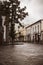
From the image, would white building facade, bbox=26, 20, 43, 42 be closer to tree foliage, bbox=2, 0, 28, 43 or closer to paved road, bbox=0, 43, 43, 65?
tree foliage, bbox=2, 0, 28, 43

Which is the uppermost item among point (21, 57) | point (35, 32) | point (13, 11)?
point (13, 11)

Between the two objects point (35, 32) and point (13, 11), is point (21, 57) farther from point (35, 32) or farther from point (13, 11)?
point (35, 32)

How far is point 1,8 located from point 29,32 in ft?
46.3

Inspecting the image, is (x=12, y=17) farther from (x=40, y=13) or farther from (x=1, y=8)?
(x=40, y=13)

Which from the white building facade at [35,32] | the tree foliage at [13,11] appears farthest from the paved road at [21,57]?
the white building facade at [35,32]

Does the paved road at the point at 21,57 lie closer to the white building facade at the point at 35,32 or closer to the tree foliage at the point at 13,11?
the tree foliage at the point at 13,11

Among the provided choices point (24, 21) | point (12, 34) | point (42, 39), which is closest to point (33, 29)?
point (42, 39)

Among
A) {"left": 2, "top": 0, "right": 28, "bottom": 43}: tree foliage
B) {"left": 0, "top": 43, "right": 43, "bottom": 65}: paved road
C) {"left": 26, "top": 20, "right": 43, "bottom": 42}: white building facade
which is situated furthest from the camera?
{"left": 26, "top": 20, "right": 43, "bottom": 42}: white building facade

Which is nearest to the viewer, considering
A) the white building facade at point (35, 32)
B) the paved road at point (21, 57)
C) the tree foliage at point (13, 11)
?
the paved road at point (21, 57)

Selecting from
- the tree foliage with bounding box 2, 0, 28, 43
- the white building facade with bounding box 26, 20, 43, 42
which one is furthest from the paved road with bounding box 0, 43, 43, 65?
the white building facade with bounding box 26, 20, 43, 42

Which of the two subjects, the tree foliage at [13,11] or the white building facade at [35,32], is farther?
the white building facade at [35,32]

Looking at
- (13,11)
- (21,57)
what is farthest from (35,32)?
(21,57)

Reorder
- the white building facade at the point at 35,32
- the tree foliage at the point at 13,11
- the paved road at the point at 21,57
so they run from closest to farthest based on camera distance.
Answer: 1. the paved road at the point at 21,57
2. the tree foliage at the point at 13,11
3. the white building facade at the point at 35,32

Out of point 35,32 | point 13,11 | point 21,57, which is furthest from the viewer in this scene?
point 35,32
